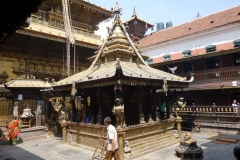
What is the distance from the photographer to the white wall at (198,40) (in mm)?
19953

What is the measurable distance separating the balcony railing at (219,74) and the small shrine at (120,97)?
782cm

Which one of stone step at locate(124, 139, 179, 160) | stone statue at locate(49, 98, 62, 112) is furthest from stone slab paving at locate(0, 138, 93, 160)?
stone statue at locate(49, 98, 62, 112)

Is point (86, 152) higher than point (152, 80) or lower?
lower

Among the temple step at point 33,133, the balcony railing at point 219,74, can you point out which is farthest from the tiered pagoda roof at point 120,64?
the balcony railing at point 219,74

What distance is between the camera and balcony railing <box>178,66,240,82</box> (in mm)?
16584

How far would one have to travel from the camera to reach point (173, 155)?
8664mm

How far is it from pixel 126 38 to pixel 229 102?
1202 cm

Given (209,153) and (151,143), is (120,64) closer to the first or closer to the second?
(151,143)

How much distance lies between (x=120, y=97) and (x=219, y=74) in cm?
1328

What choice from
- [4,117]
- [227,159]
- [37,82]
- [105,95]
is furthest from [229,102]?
[4,117]

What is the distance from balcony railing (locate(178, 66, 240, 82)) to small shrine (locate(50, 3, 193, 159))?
7.82 m

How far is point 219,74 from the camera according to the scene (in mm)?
17766

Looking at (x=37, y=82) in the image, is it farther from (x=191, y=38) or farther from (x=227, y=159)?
(x=191, y=38)

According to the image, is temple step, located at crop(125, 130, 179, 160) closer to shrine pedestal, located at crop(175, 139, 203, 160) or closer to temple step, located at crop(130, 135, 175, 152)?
temple step, located at crop(130, 135, 175, 152)
